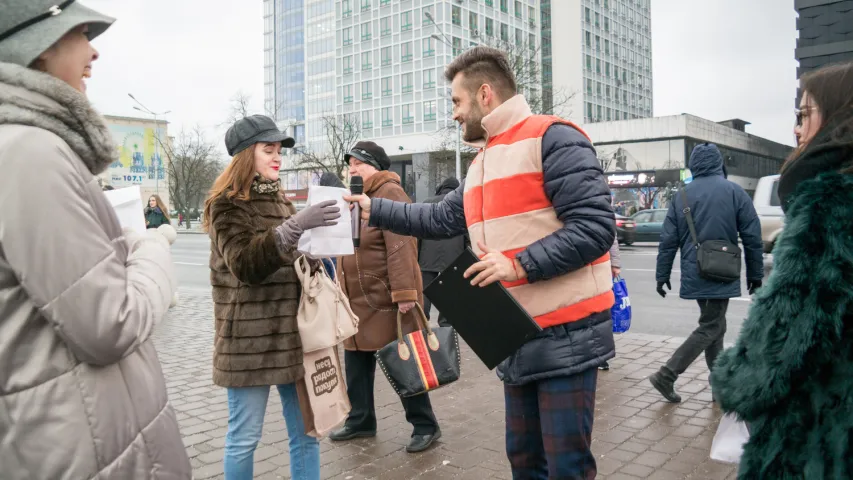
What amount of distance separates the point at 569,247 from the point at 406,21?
78.9 metres

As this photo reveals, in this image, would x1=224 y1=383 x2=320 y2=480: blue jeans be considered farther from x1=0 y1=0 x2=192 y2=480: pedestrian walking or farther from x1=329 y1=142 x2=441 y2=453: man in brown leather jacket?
x1=0 y1=0 x2=192 y2=480: pedestrian walking

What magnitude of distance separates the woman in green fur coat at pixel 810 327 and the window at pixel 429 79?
73.8m

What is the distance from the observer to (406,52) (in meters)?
76.8

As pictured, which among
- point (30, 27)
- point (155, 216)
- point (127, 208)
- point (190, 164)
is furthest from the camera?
point (190, 164)

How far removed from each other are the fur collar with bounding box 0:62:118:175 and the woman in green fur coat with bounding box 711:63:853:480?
6.25 ft

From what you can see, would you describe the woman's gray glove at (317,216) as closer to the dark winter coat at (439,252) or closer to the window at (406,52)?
the dark winter coat at (439,252)

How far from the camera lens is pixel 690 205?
5.40m

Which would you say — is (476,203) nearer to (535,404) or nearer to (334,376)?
(535,404)

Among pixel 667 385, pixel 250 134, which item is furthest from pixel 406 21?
pixel 250 134

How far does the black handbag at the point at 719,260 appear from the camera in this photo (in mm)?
5129

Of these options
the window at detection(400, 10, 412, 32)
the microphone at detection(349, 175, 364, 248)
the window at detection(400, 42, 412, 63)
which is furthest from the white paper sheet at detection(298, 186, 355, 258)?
the window at detection(400, 10, 412, 32)

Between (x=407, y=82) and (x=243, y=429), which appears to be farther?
(x=407, y=82)

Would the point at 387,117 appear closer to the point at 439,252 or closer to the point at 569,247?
the point at 439,252

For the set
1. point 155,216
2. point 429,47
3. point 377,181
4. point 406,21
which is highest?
point 406,21
